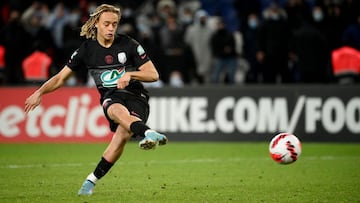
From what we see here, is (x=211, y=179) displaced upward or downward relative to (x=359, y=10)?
downward

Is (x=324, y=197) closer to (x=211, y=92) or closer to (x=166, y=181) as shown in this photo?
(x=166, y=181)

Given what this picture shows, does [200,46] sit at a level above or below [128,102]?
above

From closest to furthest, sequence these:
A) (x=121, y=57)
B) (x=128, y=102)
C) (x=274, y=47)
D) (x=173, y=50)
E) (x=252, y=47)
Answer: (x=128, y=102)
(x=121, y=57)
(x=274, y=47)
(x=173, y=50)
(x=252, y=47)

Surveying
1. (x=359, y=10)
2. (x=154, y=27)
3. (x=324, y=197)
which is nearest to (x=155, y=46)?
(x=154, y=27)

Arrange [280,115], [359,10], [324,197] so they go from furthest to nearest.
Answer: [359,10], [280,115], [324,197]

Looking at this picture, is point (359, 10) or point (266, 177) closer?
point (266, 177)

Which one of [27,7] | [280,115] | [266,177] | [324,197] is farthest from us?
[27,7]

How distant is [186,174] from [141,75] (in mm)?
3127

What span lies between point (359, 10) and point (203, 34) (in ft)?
12.8

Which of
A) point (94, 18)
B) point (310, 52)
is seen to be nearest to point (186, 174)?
point (94, 18)

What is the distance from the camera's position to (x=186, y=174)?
12.0 m

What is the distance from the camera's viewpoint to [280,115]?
17.6 m

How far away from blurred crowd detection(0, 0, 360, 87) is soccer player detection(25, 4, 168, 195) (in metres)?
10.4

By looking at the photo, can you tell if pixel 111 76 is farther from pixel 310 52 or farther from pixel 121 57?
pixel 310 52
